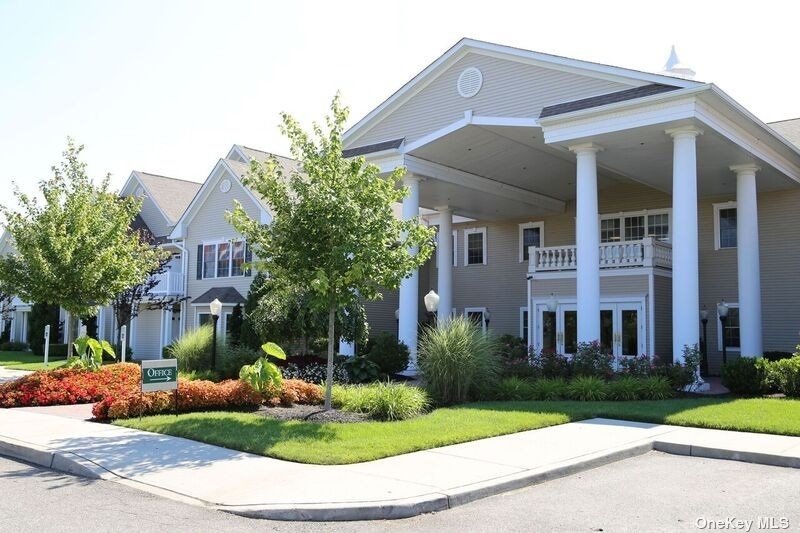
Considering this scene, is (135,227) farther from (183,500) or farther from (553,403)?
(183,500)

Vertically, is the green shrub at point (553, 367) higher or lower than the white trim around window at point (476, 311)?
lower

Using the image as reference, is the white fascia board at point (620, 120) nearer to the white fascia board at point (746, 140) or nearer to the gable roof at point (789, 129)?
the white fascia board at point (746, 140)

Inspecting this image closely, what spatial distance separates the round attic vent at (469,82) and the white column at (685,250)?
20.2ft

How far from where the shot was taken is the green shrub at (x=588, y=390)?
1554cm

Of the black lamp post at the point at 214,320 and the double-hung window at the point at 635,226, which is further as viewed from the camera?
the double-hung window at the point at 635,226

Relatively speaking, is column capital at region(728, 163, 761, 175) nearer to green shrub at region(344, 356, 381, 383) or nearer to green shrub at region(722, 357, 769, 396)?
green shrub at region(722, 357, 769, 396)

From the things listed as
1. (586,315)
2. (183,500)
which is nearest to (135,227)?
(586,315)

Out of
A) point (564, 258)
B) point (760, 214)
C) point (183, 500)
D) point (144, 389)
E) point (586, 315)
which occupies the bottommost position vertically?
point (183, 500)

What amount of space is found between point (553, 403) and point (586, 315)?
4.17 metres

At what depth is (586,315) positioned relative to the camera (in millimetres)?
18297

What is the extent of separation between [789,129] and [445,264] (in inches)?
506

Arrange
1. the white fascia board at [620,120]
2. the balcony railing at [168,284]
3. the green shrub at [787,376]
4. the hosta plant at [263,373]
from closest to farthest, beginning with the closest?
the hosta plant at [263,373], the green shrub at [787,376], the white fascia board at [620,120], the balcony railing at [168,284]

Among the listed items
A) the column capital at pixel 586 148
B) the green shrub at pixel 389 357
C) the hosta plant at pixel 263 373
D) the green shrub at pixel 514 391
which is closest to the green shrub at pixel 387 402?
the hosta plant at pixel 263 373

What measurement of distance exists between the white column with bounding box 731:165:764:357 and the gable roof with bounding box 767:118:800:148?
11.2ft
